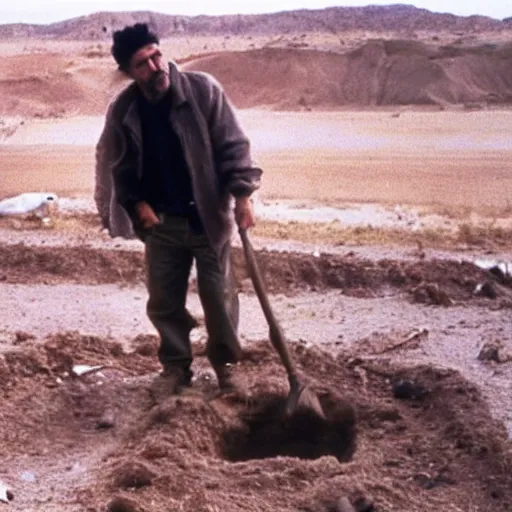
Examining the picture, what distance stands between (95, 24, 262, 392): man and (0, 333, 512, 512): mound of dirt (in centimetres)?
47

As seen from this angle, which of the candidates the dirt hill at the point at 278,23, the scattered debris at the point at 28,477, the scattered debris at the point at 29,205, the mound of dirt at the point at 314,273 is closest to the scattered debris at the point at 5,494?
the scattered debris at the point at 28,477

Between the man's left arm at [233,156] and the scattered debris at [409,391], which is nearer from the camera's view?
the man's left arm at [233,156]

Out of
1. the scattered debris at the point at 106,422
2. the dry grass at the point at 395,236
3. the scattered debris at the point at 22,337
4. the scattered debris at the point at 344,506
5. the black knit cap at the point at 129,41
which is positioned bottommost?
the dry grass at the point at 395,236

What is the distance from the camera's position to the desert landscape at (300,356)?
16.0 ft

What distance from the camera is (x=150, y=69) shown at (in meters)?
5.33

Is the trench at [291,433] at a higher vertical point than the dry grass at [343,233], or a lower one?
A: higher

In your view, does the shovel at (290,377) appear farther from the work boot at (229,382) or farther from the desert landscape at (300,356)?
the work boot at (229,382)

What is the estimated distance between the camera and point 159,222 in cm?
569

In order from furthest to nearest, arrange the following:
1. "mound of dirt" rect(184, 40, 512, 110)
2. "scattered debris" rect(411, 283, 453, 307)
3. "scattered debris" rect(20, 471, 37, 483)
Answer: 1. "mound of dirt" rect(184, 40, 512, 110)
2. "scattered debris" rect(411, 283, 453, 307)
3. "scattered debris" rect(20, 471, 37, 483)

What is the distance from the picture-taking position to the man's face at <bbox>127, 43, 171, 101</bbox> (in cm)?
532

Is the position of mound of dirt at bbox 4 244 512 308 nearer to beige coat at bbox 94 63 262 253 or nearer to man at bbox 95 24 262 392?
man at bbox 95 24 262 392

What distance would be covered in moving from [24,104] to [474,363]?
920 inches

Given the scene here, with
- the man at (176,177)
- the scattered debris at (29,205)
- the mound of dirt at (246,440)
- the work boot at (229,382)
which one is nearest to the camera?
the mound of dirt at (246,440)

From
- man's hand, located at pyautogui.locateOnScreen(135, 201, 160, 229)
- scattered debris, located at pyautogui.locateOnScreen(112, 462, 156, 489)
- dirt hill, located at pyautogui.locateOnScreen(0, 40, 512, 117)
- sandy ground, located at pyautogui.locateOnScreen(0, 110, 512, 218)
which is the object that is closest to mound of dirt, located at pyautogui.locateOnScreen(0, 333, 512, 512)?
scattered debris, located at pyautogui.locateOnScreen(112, 462, 156, 489)
